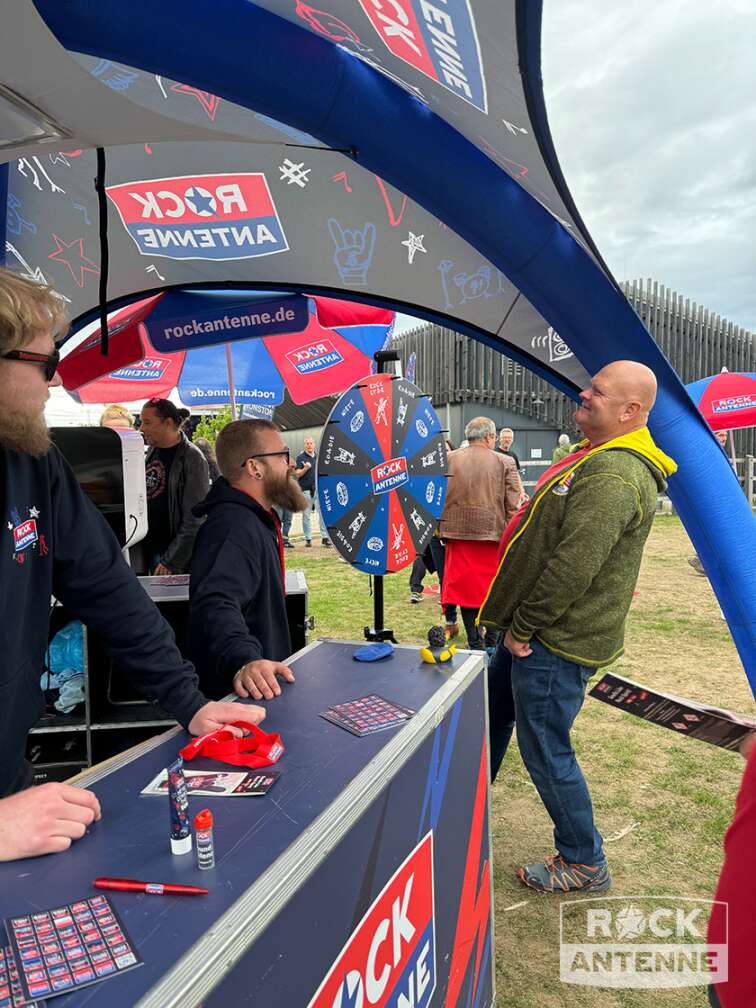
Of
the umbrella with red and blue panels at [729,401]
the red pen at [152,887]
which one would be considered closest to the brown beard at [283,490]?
the red pen at [152,887]

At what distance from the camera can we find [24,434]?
1.37 metres

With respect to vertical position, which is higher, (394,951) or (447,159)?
(447,159)

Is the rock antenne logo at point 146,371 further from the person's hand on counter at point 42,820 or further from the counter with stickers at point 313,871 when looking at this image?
the person's hand on counter at point 42,820

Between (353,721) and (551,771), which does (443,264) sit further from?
(353,721)

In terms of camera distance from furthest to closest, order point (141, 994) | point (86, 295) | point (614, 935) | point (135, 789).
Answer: point (86, 295), point (614, 935), point (135, 789), point (141, 994)

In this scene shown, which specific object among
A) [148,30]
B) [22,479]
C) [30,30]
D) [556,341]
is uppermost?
[148,30]

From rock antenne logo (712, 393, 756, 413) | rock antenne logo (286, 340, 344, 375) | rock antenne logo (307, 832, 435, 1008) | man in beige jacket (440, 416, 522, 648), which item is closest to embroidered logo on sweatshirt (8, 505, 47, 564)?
rock antenne logo (307, 832, 435, 1008)

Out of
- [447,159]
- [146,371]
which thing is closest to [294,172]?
[447,159]

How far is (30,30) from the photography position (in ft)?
5.53

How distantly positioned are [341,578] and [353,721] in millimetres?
7826

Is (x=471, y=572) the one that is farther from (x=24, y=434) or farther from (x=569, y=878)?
(x=24, y=434)

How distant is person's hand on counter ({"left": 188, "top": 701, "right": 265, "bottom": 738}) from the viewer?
1501 millimetres

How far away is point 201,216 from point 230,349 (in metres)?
2.60

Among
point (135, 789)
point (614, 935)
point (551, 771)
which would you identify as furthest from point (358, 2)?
point (614, 935)
